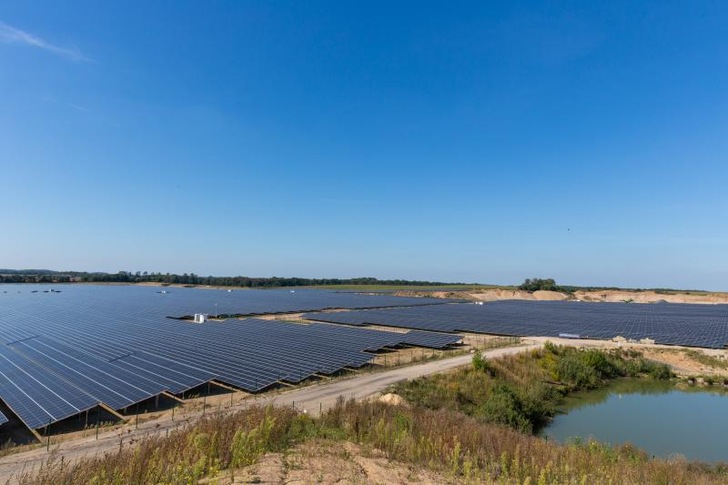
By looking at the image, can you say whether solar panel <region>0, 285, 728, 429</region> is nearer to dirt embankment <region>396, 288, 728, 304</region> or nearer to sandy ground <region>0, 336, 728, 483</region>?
sandy ground <region>0, 336, 728, 483</region>

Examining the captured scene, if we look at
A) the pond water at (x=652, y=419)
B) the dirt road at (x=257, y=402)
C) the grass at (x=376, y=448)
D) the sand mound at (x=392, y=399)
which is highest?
the grass at (x=376, y=448)

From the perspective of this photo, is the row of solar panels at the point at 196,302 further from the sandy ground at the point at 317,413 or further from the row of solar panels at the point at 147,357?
the sandy ground at the point at 317,413

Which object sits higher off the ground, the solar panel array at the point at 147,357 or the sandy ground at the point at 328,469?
the sandy ground at the point at 328,469

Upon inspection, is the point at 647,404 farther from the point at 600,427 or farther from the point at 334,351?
the point at 334,351

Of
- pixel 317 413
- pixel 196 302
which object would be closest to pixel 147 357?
pixel 317 413

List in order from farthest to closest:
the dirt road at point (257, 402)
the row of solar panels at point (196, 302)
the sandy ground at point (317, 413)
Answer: the row of solar panels at point (196, 302) < the dirt road at point (257, 402) < the sandy ground at point (317, 413)

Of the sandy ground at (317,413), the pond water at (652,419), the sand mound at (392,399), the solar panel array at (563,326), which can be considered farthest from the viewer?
the solar panel array at (563,326)

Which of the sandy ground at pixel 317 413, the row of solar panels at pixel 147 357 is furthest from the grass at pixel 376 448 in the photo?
the row of solar panels at pixel 147 357
